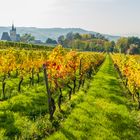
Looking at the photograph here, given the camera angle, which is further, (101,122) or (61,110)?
(61,110)

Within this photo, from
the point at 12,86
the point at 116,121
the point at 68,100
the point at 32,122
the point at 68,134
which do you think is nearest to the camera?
the point at 68,134

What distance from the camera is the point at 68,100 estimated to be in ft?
91.7

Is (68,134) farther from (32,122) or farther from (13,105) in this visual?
(13,105)

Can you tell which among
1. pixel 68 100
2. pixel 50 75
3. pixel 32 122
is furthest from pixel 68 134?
pixel 68 100

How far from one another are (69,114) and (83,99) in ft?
20.4

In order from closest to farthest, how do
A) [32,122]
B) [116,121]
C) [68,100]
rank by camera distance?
[32,122], [116,121], [68,100]

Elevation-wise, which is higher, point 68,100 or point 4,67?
point 4,67

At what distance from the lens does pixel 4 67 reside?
99.4 ft

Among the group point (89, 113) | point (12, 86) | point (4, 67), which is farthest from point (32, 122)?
point (12, 86)

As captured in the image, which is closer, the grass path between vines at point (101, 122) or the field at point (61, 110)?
the grass path between vines at point (101, 122)

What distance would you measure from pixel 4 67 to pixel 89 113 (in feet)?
35.5

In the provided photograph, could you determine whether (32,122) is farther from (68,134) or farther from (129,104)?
(129,104)

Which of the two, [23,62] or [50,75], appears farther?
[23,62]

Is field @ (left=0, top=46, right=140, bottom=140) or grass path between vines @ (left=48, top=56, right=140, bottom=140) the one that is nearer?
grass path between vines @ (left=48, top=56, right=140, bottom=140)
